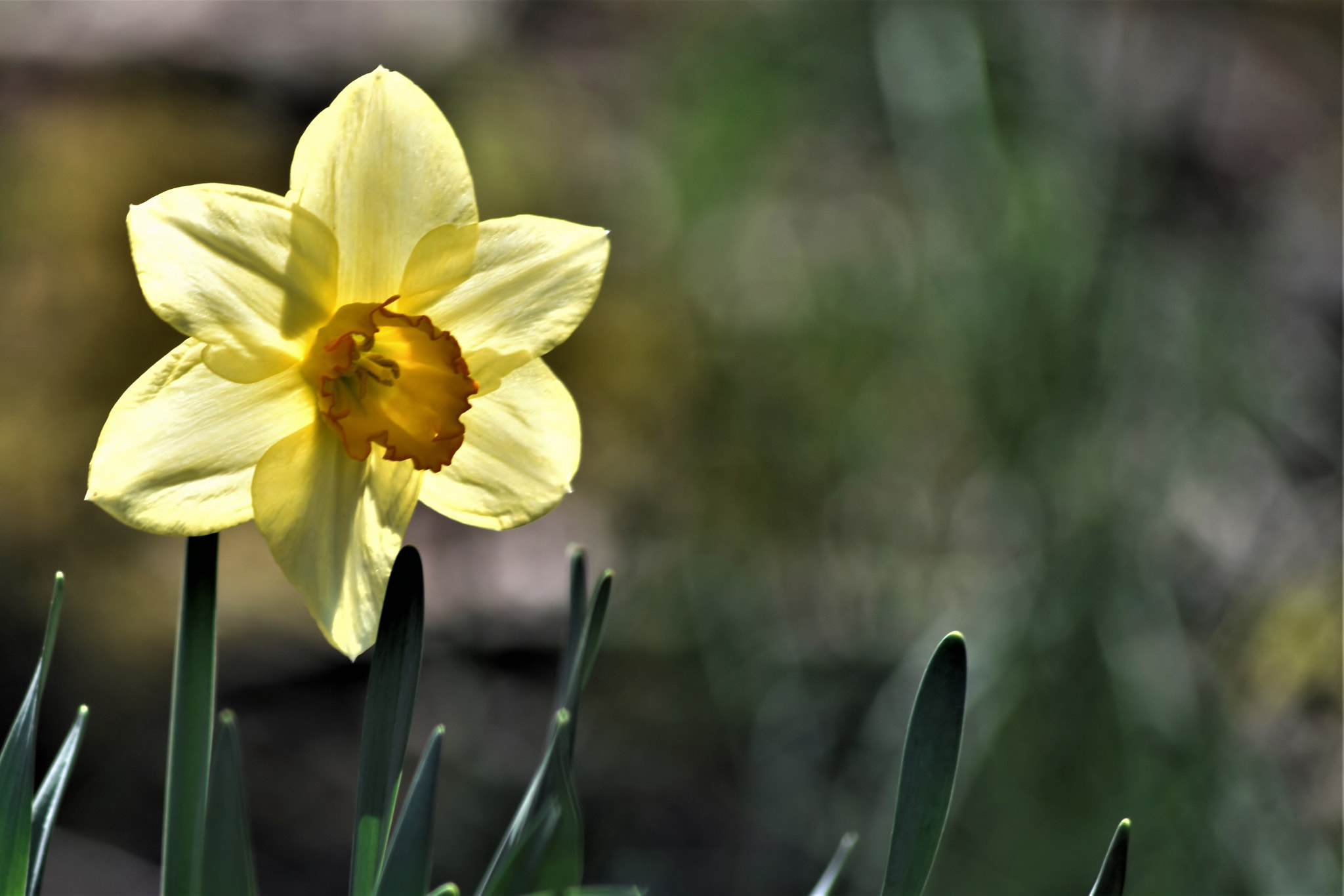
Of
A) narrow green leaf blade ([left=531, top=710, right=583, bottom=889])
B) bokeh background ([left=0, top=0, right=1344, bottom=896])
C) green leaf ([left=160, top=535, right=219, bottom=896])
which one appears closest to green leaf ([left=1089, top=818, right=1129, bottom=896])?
narrow green leaf blade ([left=531, top=710, right=583, bottom=889])

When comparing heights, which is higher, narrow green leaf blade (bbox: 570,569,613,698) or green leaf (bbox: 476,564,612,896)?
narrow green leaf blade (bbox: 570,569,613,698)

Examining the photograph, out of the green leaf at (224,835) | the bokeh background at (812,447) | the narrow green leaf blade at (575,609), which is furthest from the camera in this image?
the bokeh background at (812,447)

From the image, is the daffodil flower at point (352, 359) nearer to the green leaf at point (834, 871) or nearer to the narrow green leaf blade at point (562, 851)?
the narrow green leaf blade at point (562, 851)

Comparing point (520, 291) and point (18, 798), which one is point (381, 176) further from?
point (18, 798)

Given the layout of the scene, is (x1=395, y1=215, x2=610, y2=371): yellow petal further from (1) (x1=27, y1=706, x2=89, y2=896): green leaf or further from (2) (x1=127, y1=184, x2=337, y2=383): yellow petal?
(1) (x1=27, y1=706, x2=89, y2=896): green leaf

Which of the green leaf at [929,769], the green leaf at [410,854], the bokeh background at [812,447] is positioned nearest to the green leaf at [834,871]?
the green leaf at [929,769]

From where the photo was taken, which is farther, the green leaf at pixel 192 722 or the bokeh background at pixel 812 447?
the bokeh background at pixel 812 447
